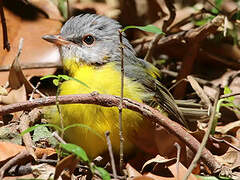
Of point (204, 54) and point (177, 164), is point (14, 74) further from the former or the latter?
point (204, 54)

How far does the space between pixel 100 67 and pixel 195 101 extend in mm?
1752

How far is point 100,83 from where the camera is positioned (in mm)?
3922

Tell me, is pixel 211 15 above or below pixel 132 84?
above

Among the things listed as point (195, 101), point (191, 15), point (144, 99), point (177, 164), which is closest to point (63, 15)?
point (191, 15)

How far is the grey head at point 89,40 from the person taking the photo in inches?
172

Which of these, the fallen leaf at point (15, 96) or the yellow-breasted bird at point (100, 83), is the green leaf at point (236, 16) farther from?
the fallen leaf at point (15, 96)

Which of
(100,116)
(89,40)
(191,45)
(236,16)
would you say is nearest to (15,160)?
(100,116)

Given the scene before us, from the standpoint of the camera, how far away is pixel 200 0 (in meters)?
7.38

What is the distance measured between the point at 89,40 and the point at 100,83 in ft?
2.52

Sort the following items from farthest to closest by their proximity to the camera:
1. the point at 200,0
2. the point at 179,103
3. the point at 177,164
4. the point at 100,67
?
the point at 200,0
the point at 179,103
the point at 100,67
the point at 177,164

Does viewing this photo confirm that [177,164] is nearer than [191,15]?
Yes

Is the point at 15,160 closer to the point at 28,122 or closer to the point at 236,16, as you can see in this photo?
the point at 28,122

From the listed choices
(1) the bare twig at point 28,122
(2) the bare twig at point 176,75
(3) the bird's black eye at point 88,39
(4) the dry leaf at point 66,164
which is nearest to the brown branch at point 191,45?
(2) the bare twig at point 176,75

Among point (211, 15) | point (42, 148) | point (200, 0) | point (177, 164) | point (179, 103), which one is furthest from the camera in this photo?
point (200, 0)
